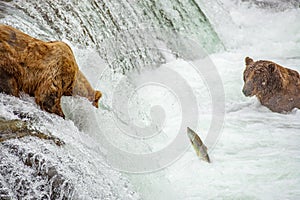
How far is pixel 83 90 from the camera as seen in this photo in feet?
10.2

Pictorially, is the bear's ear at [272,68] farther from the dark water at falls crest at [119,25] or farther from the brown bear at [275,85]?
the dark water at falls crest at [119,25]

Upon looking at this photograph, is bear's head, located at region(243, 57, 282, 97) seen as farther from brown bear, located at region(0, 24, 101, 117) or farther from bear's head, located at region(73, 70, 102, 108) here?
brown bear, located at region(0, 24, 101, 117)

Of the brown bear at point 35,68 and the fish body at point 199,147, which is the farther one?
the fish body at point 199,147

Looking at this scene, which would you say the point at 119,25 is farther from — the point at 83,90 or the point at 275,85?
the point at 83,90

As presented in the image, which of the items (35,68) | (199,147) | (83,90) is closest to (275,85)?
(199,147)

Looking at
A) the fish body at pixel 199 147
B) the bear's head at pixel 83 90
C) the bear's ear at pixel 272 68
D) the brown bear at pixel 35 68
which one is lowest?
the bear's ear at pixel 272 68

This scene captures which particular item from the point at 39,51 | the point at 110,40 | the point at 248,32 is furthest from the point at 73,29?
the point at 248,32

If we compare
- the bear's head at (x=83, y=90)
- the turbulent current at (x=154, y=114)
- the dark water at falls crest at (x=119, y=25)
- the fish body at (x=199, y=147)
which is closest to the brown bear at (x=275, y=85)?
the turbulent current at (x=154, y=114)

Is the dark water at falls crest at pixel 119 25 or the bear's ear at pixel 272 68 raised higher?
the dark water at falls crest at pixel 119 25

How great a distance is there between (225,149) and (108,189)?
240 cm

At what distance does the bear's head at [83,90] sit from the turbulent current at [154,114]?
0.24ft

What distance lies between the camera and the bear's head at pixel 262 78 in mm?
5236

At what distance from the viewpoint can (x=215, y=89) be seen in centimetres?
656

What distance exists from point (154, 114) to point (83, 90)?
2.67 metres
